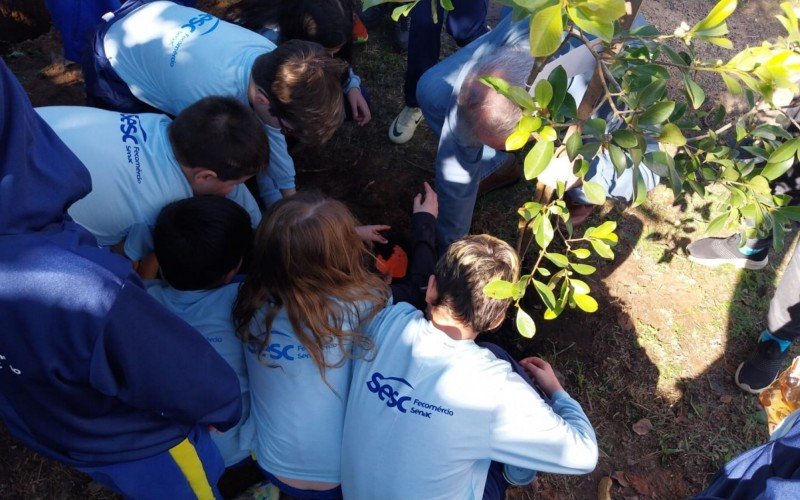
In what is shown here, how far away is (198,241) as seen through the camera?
6.06ft

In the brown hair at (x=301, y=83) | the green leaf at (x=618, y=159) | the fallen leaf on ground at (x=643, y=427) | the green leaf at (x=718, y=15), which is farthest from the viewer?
the fallen leaf on ground at (x=643, y=427)

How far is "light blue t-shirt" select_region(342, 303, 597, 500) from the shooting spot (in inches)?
62.4

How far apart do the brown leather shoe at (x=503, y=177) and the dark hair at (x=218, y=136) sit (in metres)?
1.35

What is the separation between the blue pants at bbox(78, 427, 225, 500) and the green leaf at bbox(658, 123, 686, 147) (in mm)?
1448

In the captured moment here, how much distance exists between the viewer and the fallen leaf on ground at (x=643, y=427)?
8.11ft

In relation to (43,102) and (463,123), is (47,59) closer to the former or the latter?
(43,102)

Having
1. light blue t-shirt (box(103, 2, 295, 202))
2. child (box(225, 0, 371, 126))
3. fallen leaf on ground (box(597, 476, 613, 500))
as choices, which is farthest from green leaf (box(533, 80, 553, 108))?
fallen leaf on ground (box(597, 476, 613, 500))

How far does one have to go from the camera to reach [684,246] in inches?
122

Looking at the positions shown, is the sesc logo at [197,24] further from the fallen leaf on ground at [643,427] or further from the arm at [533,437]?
the fallen leaf on ground at [643,427]

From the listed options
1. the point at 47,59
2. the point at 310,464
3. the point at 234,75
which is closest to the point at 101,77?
the point at 234,75

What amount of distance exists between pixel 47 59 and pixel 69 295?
3065 millimetres

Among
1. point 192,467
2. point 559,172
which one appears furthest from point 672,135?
point 192,467

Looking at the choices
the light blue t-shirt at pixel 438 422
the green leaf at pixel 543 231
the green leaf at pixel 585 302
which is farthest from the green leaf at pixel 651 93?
the light blue t-shirt at pixel 438 422

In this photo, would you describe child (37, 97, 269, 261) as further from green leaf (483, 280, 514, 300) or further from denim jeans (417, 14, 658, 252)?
green leaf (483, 280, 514, 300)
